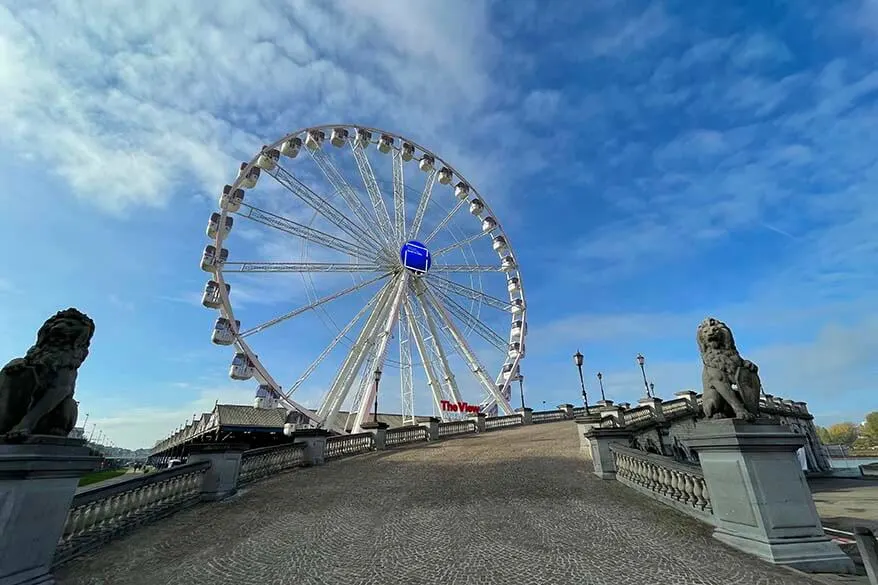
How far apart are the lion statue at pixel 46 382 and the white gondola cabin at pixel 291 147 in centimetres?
2086

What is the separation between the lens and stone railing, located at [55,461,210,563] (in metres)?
5.98

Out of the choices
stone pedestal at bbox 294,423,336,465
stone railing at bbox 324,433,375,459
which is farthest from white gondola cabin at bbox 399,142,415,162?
stone pedestal at bbox 294,423,336,465

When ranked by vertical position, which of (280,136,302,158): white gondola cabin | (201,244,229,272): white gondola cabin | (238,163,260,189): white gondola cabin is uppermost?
(280,136,302,158): white gondola cabin

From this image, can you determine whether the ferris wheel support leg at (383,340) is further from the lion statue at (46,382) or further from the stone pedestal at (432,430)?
the lion statue at (46,382)

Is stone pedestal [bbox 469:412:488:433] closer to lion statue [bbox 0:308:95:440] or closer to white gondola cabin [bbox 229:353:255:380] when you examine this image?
white gondola cabin [bbox 229:353:255:380]

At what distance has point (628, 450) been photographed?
8.67 metres

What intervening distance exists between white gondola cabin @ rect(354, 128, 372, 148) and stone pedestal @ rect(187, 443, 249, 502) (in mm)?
21012

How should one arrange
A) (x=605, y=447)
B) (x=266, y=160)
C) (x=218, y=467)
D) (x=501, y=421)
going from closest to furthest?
(x=218, y=467) → (x=605, y=447) → (x=266, y=160) → (x=501, y=421)

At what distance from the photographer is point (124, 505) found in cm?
702

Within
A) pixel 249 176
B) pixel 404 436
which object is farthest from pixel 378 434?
pixel 249 176

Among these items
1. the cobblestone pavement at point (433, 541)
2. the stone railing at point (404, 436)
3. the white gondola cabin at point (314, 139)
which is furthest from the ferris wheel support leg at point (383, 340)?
the cobblestone pavement at point (433, 541)

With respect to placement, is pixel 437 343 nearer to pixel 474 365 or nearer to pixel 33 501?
pixel 474 365

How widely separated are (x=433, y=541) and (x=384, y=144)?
25.4 m

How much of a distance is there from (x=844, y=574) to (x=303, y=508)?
7701 mm
